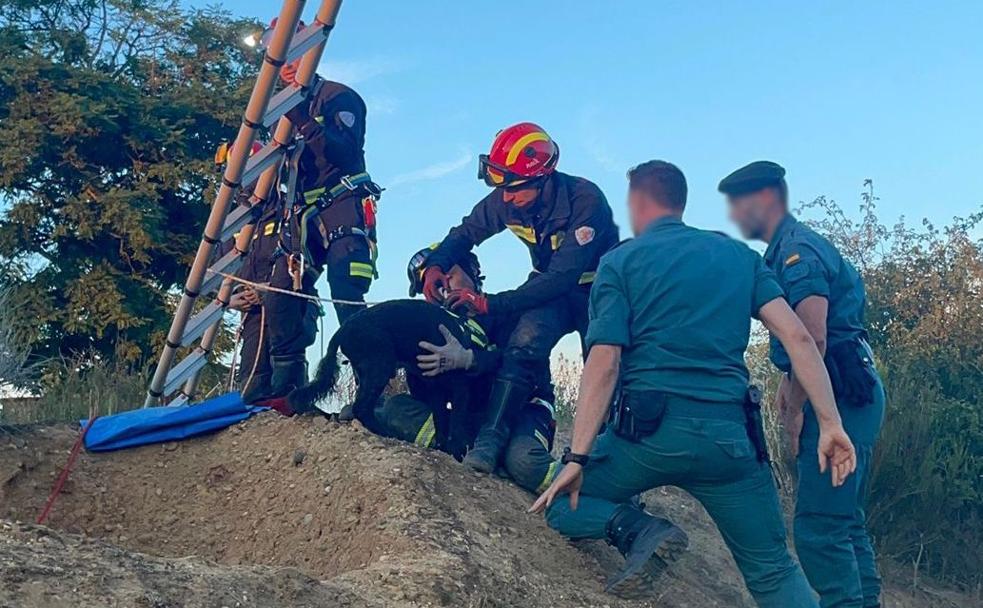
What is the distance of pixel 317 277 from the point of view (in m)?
6.90

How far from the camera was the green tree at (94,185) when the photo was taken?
51.2ft

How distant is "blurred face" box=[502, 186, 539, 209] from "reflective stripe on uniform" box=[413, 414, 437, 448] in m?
1.30

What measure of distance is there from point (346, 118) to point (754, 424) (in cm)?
351

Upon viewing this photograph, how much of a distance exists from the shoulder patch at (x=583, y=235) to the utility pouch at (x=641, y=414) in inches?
70.7

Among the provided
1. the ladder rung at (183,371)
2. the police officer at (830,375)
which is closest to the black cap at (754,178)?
the police officer at (830,375)

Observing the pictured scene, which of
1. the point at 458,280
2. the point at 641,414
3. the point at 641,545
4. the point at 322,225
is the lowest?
the point at 641,545

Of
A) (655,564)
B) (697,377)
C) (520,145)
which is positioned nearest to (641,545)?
(655,564)

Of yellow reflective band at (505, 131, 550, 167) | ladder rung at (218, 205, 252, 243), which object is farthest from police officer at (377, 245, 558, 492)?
ladder rung at (218, 205, 252, 243)

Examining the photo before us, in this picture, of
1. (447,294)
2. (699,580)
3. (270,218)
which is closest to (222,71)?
(270,218)

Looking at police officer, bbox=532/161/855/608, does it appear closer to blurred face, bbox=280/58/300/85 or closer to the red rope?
the red rope

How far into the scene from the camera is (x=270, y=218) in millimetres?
7027

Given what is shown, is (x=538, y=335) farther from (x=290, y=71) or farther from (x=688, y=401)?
(x=290, y=71)

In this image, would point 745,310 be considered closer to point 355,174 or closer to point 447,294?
point 447,294

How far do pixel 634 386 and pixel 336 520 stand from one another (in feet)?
5.40
